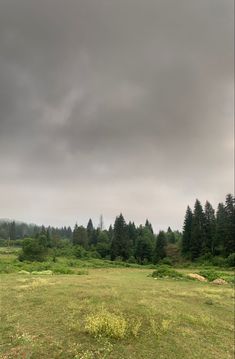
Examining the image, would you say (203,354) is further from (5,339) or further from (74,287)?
(74,287)

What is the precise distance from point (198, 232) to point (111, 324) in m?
80.1

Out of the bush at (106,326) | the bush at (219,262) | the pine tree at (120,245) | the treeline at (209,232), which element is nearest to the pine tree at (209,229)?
the treeline at (209,232)

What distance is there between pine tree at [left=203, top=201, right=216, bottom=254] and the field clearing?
65569 millimetres

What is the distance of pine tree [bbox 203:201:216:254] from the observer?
8594cm

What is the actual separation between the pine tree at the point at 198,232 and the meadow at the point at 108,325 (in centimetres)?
6682

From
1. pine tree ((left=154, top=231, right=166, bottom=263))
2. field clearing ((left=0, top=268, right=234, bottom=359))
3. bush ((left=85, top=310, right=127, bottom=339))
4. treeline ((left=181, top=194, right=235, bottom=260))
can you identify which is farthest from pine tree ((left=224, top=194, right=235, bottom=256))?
bush ((left=85, top=310, right=127, bottom=339))

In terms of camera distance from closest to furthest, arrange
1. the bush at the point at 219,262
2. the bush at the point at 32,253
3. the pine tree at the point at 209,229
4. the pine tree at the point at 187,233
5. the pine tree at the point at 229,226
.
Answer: the bush at the point at 32,253 < the bush at the point at 219,262 < the pine tree at the point at 229,226 < the pine tree at the point at 209,229 < the pine tree at the point at 187,233

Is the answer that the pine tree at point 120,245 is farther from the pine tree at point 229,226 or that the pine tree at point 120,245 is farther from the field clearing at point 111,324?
the field clearing at point 111,324

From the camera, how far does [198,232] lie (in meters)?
89.9

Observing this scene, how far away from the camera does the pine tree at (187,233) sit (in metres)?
92.6

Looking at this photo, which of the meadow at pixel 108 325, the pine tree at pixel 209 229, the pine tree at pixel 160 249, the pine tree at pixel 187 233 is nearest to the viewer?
the meadow at pixel 108 325

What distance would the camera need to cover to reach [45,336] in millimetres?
12852

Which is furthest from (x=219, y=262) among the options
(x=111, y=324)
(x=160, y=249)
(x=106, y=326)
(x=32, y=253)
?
(x=106, y=326)

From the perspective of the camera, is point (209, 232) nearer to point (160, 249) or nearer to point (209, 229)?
point (209, 229)
